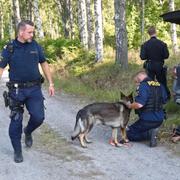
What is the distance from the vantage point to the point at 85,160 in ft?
24.7

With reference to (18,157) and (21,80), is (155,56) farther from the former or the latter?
(18,157)

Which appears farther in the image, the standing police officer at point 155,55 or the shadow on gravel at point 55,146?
the standing police officer at point 155,55

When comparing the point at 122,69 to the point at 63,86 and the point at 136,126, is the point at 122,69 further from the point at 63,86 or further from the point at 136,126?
the point at 136,126

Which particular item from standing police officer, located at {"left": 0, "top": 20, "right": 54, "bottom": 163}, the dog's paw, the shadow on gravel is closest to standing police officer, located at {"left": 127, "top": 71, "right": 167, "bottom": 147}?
the dog's paw

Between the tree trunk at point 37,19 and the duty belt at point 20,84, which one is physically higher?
the tree trunk at point 37,19

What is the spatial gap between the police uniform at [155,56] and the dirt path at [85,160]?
110 inches

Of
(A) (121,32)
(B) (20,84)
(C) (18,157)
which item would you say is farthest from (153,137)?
(A) (121,32)

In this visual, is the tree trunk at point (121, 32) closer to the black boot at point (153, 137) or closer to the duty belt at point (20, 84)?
the black boot at point (153, 137)

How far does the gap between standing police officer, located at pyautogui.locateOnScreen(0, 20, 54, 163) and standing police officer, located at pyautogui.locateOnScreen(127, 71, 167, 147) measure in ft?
6.09

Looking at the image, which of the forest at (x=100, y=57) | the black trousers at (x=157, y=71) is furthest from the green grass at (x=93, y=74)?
the black trousers at (x=157, y=71)

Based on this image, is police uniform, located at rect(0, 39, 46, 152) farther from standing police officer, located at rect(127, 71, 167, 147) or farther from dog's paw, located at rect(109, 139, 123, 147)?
standing police officer, located at rect(127, 71, 167, 147)

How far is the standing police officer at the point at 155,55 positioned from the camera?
11648 millimetres

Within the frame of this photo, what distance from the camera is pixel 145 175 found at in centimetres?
675

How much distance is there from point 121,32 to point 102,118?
7.12m
